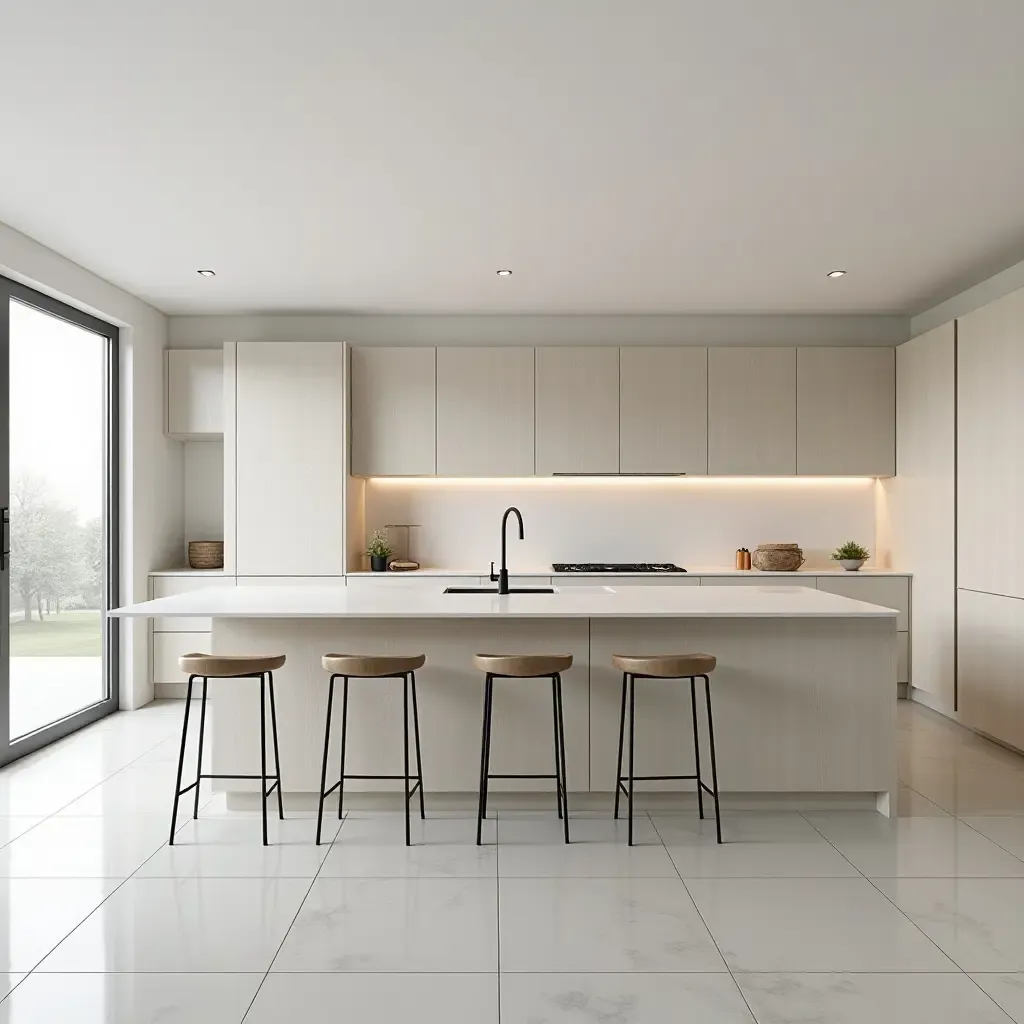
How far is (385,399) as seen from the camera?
20.9 feet

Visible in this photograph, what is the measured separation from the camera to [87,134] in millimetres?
3449

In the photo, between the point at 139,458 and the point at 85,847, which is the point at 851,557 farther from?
the point at 85,847

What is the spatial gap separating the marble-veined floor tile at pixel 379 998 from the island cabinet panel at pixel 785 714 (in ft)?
5.02

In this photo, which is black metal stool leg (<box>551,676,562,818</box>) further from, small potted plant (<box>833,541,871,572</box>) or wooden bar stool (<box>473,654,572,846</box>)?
small potted plant (<box>833,541,871,572</box>)

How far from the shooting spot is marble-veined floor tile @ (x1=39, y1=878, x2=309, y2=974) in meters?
2.59

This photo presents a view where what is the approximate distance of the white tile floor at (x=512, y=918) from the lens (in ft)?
7.80

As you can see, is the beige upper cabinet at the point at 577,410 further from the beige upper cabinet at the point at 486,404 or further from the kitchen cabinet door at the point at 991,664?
the kitchen cabinet door at the point at 991,664

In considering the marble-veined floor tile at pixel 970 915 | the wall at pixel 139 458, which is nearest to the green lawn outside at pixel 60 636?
the wall at pixel 139 458

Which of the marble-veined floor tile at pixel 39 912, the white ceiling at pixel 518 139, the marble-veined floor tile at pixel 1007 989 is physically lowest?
the marble-veined floor tile at pixel 39 912

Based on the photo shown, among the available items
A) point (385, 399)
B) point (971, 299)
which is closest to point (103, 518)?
point (385, 399)

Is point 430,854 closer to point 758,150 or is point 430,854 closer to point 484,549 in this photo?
point 758,150

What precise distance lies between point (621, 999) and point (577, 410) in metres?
4.48

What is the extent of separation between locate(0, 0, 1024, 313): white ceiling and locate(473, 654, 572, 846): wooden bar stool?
2.04 metres

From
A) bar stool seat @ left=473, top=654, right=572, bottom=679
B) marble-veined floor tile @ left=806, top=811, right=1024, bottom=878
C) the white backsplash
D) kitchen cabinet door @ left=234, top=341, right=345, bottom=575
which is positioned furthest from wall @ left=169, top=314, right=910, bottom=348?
marble-veined floor tile @ left=806, top=811, right=1024, bottom=878
